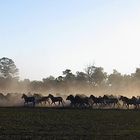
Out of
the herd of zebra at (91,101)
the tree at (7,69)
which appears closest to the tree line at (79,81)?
the tree at (7,69)

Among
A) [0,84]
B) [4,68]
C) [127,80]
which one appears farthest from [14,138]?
[4,68]

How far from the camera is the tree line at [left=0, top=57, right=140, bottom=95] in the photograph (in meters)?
156

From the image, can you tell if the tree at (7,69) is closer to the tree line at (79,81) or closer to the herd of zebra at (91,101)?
the tree line at (79,81)

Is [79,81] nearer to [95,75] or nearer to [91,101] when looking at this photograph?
[95,75]

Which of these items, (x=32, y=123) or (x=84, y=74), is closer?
(x=32, y=123)

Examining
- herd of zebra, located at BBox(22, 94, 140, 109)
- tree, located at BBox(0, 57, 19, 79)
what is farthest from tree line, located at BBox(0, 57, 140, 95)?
herd of zebra, located at BBox(22, 94, 140, 109)

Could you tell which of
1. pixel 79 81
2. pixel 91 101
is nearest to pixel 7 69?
pixel 79 81

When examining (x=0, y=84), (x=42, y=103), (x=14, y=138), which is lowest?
(x=14, y=138)

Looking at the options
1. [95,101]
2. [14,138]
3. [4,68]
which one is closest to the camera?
[14,138]

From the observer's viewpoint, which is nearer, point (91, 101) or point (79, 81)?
point (91, 101)

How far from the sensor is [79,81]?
169 meters

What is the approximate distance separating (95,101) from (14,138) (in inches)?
1695

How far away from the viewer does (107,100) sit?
68750mm

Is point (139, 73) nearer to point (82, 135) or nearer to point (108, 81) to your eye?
point (108, 81)
